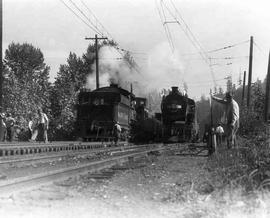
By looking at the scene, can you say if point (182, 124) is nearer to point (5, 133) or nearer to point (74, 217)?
point (5, 133)

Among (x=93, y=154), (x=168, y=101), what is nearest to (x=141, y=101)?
(x=168, y=101)

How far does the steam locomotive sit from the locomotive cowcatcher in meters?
4.26

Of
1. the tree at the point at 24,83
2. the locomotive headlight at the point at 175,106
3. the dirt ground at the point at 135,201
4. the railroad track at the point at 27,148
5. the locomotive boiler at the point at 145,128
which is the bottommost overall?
the dirt ground at the point at 135,201

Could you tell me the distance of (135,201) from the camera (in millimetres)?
6035

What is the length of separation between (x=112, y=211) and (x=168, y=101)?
2810 cm

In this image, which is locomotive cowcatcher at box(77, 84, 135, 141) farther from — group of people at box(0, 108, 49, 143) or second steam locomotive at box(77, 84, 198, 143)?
group of people at box(0, 108, 49, 143)

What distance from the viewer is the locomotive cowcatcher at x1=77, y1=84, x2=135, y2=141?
1131 inches

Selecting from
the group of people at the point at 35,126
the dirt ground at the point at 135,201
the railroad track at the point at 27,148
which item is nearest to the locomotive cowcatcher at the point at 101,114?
the group of people at the point at 35,126

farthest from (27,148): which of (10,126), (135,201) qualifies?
(135,201)

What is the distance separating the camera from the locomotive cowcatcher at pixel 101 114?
94.3ft

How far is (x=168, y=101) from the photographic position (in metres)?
33.2

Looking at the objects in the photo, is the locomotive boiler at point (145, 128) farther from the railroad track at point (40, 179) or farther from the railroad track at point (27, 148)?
the railroad track at point (40, 179)

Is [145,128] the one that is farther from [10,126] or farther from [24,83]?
[24,83]

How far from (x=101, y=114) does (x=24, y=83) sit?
2469 cm
